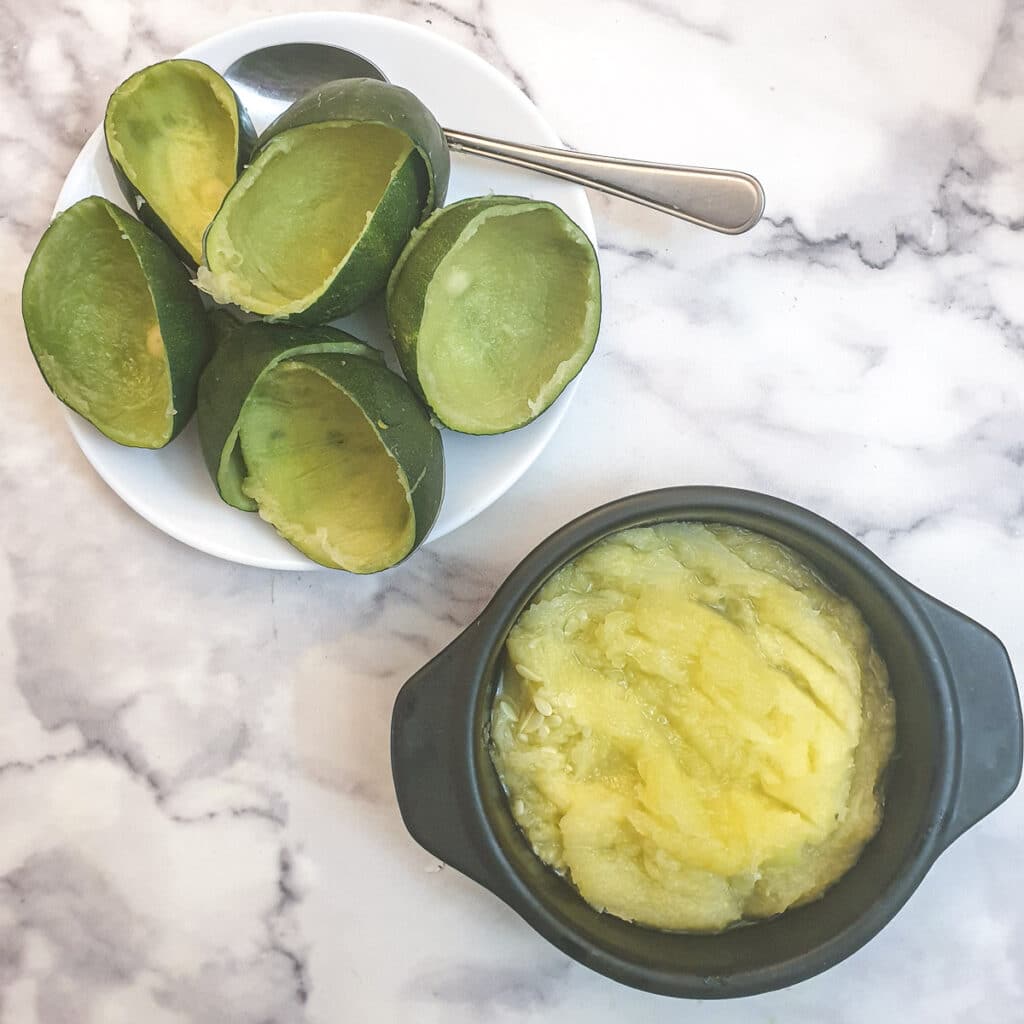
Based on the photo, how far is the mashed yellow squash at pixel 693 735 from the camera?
3.07 ft

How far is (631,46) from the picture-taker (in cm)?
118

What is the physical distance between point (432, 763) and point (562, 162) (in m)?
0.62

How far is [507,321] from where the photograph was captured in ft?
3.46

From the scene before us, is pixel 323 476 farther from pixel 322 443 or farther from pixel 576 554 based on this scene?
pixel 576 554

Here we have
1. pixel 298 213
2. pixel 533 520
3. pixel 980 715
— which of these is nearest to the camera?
pixel 980 715

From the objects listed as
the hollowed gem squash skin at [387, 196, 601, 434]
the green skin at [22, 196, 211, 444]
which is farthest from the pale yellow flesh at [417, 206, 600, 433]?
the green skin at [22, 196, 211, 444]

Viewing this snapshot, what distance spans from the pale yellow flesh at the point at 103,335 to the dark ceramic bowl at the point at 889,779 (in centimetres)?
39

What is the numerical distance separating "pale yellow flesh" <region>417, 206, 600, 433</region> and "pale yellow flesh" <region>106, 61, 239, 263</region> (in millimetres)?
254

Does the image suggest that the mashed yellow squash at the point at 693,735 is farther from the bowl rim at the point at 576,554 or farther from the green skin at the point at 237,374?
the green skin at the point at 237,374

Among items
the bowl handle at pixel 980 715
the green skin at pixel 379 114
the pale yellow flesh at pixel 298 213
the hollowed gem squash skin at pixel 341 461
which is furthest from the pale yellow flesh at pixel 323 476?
the bowl handle at pixel 980 715

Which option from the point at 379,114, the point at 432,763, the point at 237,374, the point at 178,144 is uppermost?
the point at 379,114

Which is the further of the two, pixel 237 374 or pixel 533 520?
pixel 533 520

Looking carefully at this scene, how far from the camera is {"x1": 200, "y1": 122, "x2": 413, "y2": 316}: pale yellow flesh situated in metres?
0.98

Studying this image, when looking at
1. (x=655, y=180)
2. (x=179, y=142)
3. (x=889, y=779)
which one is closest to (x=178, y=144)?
(x=179, y=142)
